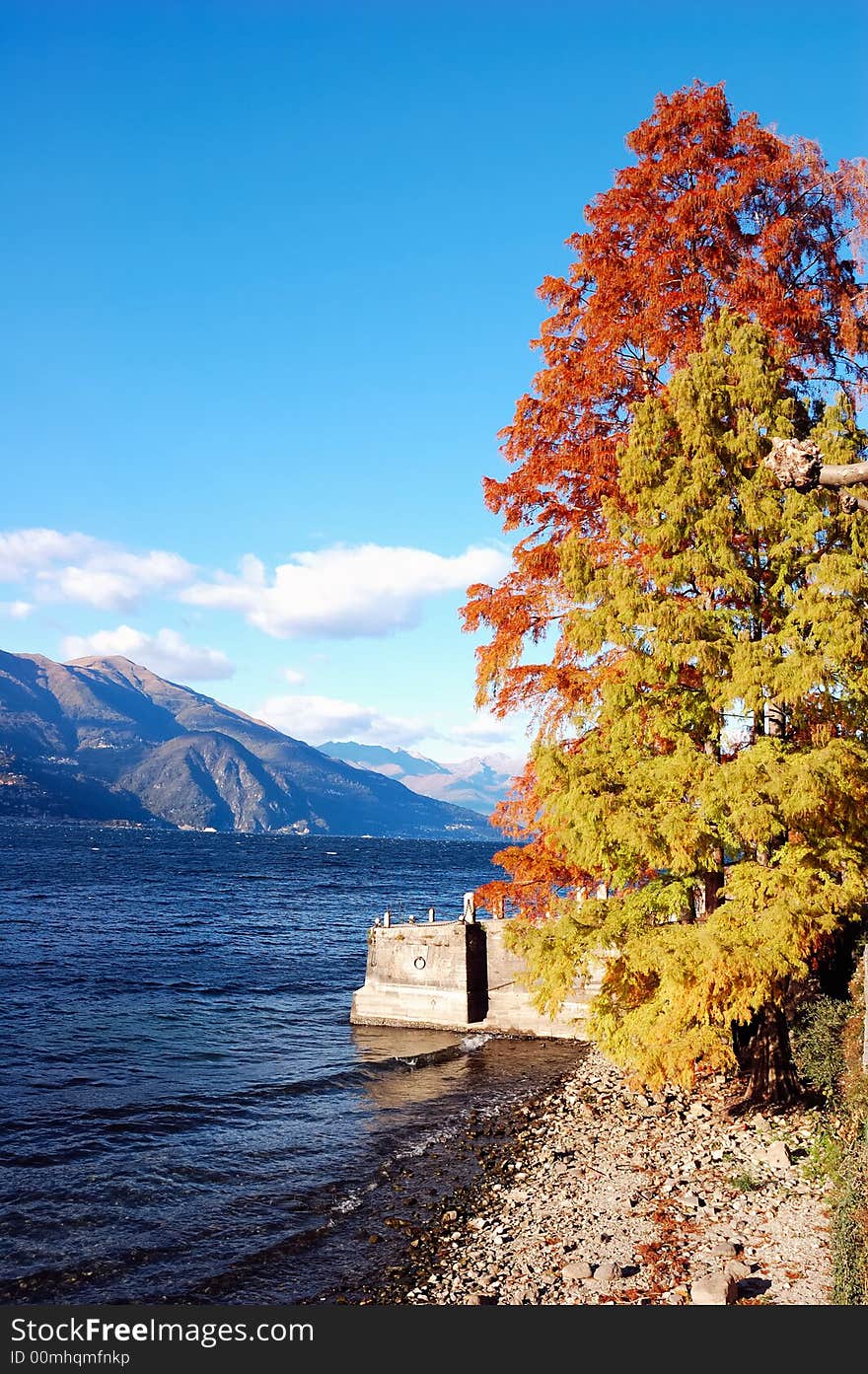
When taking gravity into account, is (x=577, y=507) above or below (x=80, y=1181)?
above

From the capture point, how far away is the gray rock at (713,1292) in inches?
384

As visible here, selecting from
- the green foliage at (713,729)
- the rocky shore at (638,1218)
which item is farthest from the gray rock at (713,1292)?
the green foliage at (713,729)

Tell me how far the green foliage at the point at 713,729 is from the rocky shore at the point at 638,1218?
2.01 m

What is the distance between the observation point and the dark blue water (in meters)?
13.4

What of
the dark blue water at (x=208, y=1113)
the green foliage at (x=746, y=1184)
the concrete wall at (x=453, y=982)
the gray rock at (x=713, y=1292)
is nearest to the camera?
the gray rock at (x=713, y=1292)

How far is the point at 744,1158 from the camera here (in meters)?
14.5

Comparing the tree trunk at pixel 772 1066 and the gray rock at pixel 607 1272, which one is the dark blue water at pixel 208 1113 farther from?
the tree trunk at pixel 772 1066

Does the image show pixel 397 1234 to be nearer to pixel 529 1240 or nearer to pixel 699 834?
pixel 529 1240

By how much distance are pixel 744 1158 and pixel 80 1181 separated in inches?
497

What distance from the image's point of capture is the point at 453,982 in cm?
2800

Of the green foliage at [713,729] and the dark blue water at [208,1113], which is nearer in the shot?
the green foliage at [713,729]

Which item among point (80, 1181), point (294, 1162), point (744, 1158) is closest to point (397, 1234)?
point (294, 1162)

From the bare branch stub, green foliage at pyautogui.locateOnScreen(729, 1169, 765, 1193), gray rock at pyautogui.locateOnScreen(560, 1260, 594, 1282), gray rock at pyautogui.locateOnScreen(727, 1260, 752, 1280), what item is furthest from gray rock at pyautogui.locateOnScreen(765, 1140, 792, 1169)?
the bare branch stub

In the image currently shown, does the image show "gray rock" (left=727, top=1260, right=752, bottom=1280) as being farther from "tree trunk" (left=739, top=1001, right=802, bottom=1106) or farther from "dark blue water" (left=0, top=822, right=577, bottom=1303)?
"tree trunk" (left=739, top=1001, right=802, bottom=1106)
